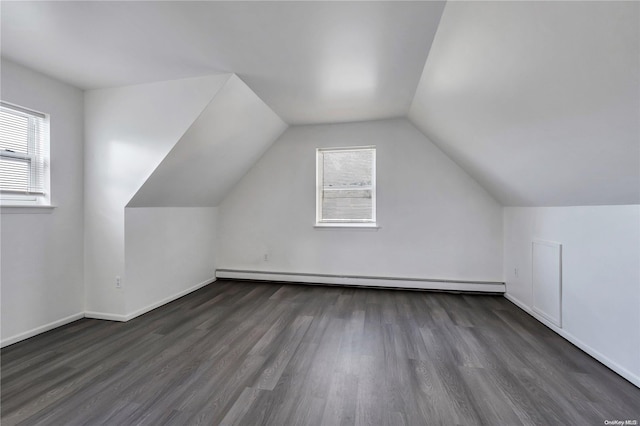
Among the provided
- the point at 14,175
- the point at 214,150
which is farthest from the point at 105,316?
the point at 214,150

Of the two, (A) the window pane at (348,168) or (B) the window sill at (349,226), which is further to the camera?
(A) the window pane at (348,168)

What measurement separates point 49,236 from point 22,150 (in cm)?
79

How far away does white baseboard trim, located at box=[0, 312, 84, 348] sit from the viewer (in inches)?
87.7

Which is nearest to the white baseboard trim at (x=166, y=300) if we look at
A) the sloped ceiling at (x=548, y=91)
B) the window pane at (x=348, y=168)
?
the window pane at (x=348, y=168)

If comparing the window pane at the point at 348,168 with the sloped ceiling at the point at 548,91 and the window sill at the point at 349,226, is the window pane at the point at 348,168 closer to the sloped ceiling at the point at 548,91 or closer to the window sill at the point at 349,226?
the window sill at the point at 349,226

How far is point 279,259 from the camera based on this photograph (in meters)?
4.15

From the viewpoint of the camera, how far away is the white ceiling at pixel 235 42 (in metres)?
1.67

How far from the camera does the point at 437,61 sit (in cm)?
215

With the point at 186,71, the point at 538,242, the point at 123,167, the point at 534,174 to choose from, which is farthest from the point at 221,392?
the point at 538,242

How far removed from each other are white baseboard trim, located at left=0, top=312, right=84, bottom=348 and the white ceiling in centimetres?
232

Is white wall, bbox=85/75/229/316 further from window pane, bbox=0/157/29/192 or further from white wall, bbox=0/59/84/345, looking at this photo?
window pane, bbox=0/157/29/192

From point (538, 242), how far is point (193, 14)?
358cm

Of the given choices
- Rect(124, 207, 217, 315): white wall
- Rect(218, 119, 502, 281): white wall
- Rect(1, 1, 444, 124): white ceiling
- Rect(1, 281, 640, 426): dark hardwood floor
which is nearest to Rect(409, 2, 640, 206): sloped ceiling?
Rect(1, 1, 444, 124): white ceiling

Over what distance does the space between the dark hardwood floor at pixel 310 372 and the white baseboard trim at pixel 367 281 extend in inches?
24.1
